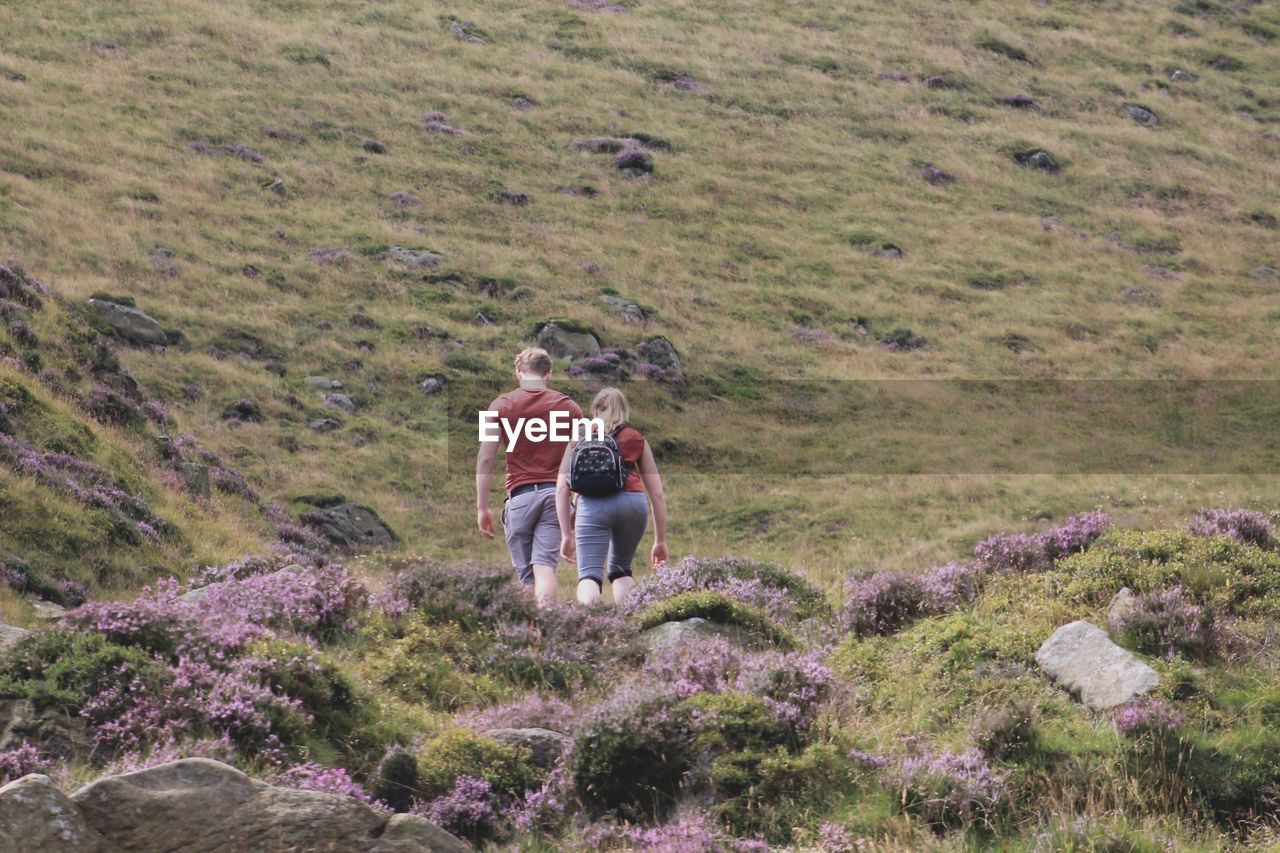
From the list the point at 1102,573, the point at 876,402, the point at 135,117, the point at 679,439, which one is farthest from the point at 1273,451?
the point at 135,117

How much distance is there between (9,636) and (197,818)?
350cm

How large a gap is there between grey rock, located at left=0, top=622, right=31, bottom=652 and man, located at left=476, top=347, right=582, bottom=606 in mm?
3959

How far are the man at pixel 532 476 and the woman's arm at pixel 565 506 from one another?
0.87 ft

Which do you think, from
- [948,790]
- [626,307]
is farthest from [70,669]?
[626,307]

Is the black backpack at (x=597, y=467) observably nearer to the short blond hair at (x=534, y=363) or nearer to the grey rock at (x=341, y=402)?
the short blond hair at (x=534, y=363)

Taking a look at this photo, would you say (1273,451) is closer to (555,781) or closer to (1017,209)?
(1017,209)

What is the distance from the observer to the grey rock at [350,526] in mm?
26062

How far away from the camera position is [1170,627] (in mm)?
9156

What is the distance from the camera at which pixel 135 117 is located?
4975 cm

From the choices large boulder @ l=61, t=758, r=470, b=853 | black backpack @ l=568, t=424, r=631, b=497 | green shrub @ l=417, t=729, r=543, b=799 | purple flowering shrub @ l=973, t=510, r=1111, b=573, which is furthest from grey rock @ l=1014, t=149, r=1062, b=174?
large boulder @ l=61, t=758, r=470, b=853

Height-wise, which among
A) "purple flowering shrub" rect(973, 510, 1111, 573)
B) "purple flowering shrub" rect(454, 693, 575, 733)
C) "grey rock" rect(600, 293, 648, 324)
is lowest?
"grey rock" rect(600, 293, 648, 324)

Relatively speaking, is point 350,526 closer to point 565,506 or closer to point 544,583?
point 544,583

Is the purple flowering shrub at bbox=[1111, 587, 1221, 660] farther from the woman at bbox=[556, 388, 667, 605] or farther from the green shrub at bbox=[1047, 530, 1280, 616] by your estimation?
the woman at bbox=[556, 388, 667, 605]

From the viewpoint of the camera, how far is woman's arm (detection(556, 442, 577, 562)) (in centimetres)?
1098
